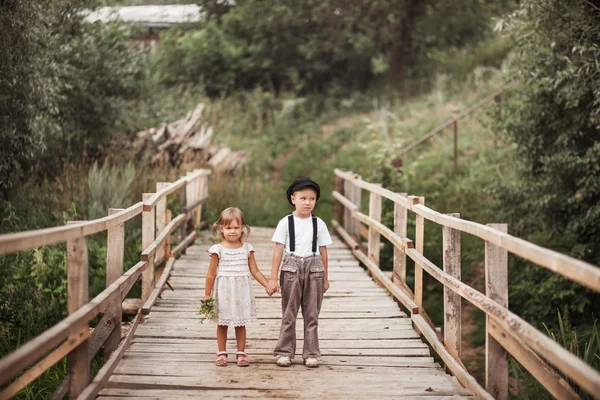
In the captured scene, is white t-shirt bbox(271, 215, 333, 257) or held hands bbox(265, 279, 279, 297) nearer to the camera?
held hands bbox(265, 279, 279, 297)

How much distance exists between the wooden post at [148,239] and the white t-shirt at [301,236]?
1868 millimetres

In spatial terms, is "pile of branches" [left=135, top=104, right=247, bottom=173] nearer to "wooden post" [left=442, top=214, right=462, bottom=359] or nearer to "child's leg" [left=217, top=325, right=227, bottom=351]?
"child's leg" [left=217, top=325, right=227, bottom=351]

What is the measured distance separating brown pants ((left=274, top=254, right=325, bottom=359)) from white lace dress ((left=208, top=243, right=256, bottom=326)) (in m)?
0.29

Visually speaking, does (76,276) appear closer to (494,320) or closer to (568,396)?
(494,320)

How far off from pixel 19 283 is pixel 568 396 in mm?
6562

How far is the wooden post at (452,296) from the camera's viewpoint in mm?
5344

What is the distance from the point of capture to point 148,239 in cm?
694

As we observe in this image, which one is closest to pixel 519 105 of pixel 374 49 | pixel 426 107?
pixel 426 107

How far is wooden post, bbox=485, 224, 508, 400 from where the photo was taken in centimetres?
429

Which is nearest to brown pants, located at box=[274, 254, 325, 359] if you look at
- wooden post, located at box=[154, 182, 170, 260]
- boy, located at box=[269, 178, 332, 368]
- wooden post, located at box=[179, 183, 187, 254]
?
boy, located at box=[269, 178, 332, 368]

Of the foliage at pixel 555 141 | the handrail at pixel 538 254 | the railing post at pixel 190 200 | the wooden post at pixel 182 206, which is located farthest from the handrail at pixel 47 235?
the foliage at pixel 555 141

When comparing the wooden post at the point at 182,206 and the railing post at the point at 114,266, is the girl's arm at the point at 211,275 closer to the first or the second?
the railing post at the point at 114,266

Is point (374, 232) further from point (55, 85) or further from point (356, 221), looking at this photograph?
point (55, 85)

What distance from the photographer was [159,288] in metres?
7.36
